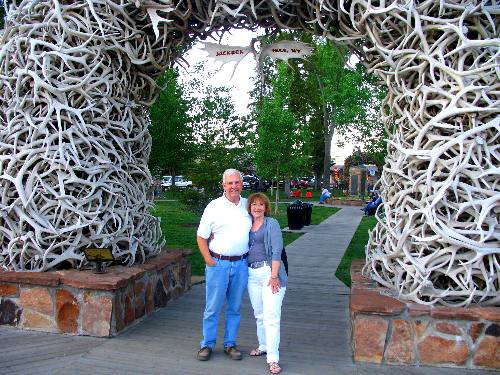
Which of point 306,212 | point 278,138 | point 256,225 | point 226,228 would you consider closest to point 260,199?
point 256,225

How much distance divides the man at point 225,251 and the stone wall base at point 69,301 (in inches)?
40.3

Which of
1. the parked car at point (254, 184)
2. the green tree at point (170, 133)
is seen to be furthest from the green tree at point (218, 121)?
the parked car at point (254, 184)

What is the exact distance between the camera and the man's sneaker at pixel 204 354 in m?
4.55

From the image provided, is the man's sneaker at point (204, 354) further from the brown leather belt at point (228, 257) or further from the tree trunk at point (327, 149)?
the tree trunk at point (327, 149)

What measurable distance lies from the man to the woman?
0.09 meters

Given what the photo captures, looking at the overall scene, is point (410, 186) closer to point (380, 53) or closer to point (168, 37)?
point (380, 53)

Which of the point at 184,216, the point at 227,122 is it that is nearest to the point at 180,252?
the point at 184,216

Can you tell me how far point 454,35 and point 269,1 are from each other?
191 centimetres

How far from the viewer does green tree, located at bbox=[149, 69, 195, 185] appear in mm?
23781

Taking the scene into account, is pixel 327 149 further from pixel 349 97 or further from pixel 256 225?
pixel 256 225

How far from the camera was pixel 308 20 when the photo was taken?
18.2 ft

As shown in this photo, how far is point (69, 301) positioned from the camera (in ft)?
16.6

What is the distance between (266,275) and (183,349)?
1146mm

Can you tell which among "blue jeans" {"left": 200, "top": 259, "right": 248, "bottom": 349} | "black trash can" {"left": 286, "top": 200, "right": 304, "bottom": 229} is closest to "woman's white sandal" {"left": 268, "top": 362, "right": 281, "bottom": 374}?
"blue jeans" {"left": 200, "top": 259, "right": 248, "bottom": 349}
